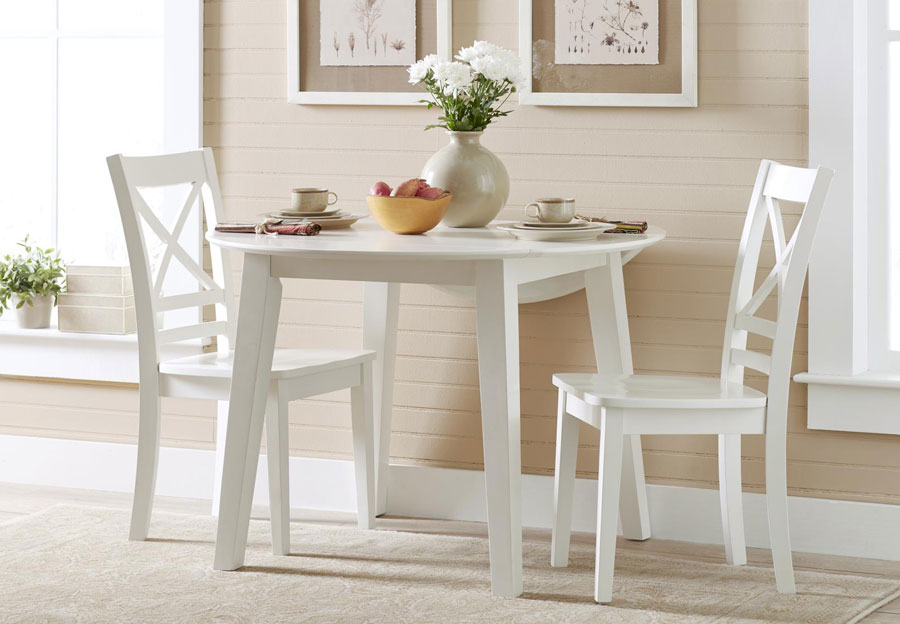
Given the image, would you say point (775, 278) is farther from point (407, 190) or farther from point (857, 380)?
point (407, 190)

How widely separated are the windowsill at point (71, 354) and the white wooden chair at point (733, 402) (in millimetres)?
1397

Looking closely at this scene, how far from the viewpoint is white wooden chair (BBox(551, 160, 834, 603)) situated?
2619mm

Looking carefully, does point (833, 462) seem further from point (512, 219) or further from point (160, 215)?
point (160, 215)

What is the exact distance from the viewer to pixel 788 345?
272 cm

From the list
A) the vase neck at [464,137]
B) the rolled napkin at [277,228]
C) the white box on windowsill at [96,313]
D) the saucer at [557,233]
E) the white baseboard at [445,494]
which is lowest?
the white baseboard at [445,494]

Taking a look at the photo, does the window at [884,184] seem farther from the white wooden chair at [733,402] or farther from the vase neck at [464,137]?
the vase neck at [464,137]

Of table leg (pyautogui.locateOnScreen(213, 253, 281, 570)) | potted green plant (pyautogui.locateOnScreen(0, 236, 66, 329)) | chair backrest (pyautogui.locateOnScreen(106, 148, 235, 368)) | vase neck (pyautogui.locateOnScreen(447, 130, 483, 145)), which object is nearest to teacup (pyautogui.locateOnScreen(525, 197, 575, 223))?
vase neck (pyautogui.locateOnScreen(447, 130, 483, 145))

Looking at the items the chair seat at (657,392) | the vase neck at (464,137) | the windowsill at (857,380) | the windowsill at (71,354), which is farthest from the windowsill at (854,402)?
the windowsill at (71,354)

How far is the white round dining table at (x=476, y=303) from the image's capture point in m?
2.60

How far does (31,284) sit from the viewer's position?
12.5 ft

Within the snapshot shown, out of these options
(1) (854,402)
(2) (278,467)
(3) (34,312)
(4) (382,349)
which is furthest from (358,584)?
(3) (34,312)

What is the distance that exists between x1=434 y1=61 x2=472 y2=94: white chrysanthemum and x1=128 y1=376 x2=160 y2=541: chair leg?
1045 millimetres

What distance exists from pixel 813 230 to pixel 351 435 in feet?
4.95

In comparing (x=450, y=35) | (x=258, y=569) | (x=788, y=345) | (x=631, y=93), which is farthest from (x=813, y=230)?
(x=258, y=569)
